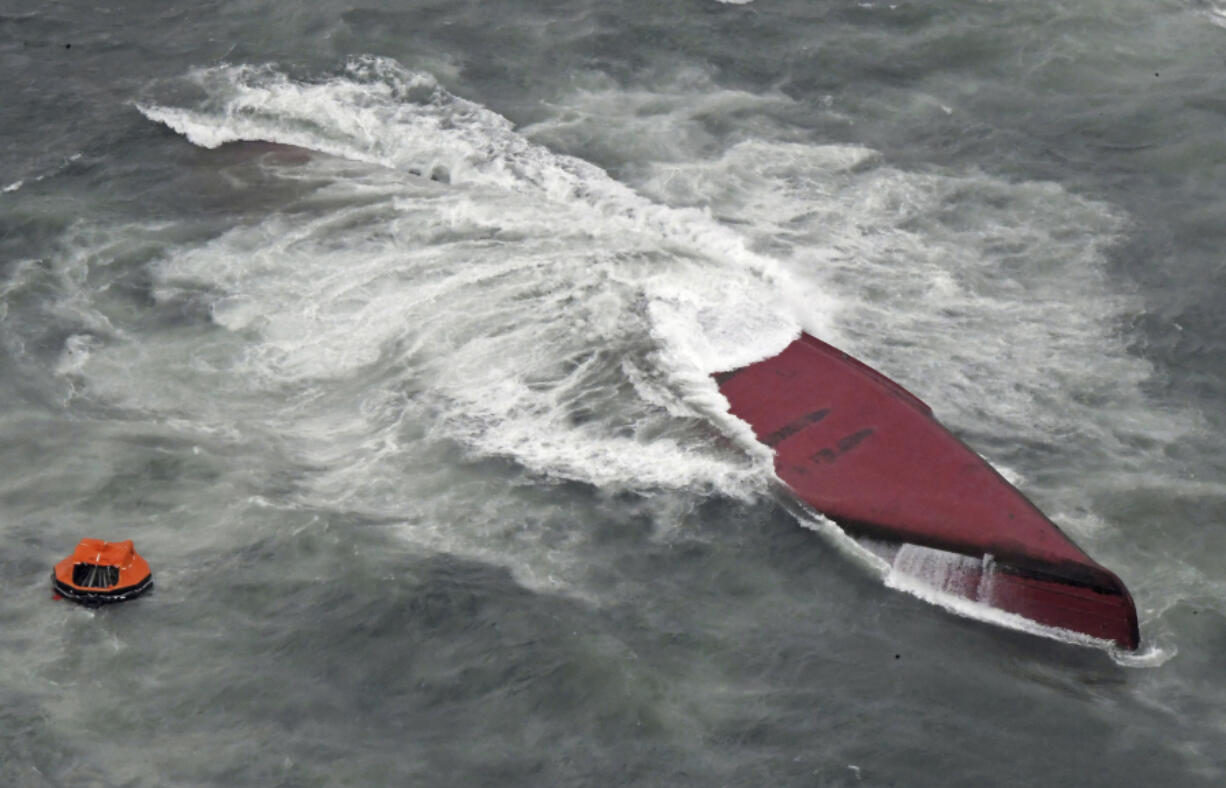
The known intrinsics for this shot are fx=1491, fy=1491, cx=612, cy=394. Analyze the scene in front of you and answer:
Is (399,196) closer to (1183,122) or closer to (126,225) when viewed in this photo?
(126,225)

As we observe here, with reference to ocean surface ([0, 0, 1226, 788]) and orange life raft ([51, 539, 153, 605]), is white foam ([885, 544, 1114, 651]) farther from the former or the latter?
orange life raft ([51, 539, 153, 605])

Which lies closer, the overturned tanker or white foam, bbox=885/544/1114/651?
the overturned tanker

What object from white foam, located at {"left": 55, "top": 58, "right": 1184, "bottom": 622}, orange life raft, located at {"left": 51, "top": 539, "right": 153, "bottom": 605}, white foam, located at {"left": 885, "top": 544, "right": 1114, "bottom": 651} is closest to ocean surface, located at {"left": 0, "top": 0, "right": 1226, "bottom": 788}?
white foam, located at {"left": 55, "top": 58, "right": 1184, "bottom": 622}

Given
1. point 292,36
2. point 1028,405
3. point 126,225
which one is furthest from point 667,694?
point 292,36

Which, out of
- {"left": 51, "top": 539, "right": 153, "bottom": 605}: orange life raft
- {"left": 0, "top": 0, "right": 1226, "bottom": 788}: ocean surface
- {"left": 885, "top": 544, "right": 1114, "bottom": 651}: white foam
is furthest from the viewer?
{"left": 885, "top": 544, "right": 1114, "bottom": 651}: white foam

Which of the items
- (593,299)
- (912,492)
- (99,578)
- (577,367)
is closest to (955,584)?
(912,492)

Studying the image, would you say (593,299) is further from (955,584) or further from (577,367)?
(955,584)

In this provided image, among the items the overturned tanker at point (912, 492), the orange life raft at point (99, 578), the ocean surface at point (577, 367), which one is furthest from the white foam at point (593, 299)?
the orange life raft at point (99, 578)
